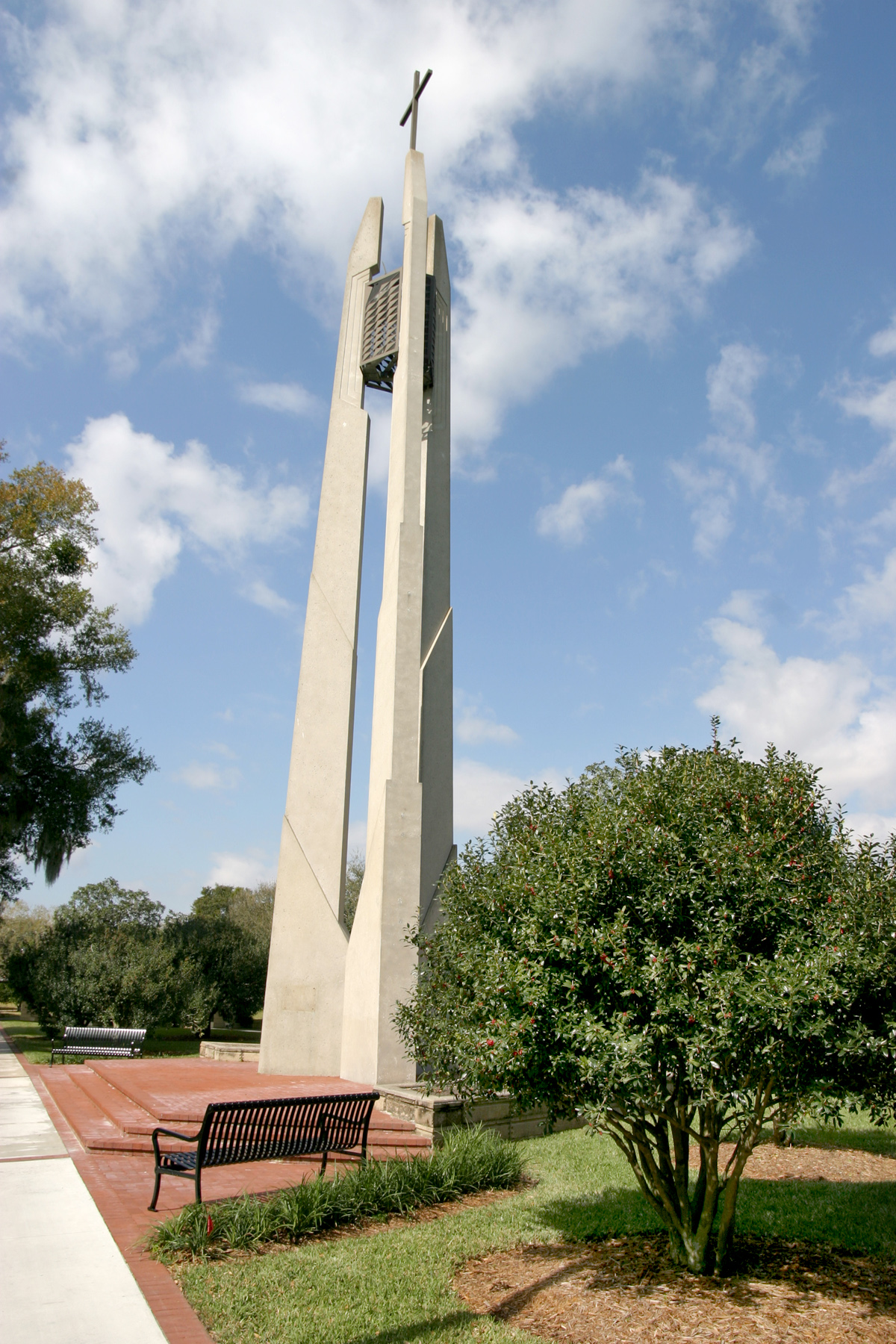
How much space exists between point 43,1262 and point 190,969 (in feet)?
60.9

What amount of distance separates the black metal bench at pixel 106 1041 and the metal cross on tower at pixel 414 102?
62.0 feet

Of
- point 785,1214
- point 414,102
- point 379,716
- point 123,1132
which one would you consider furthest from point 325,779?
point 414,102

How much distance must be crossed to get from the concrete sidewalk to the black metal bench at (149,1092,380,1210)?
68 centimetres

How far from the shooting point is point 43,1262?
539 centimetres

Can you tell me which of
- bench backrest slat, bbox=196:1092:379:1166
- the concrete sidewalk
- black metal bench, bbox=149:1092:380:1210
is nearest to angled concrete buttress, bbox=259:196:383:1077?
the concrete sidewalk

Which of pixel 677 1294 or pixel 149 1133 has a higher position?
pixel 149 1133

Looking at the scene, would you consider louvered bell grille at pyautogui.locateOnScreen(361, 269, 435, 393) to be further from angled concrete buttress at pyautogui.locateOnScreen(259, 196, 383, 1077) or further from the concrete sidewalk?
the concrete sidewalk

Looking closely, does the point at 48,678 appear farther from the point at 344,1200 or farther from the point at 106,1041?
the point at 344,1200

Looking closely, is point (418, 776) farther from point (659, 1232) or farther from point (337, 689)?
point (659, 1232)

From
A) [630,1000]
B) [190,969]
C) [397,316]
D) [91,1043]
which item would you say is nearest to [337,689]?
[397,316]

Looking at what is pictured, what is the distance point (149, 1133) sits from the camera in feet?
28.9

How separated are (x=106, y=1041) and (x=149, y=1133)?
912 cm

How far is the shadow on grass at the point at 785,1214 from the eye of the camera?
6426mm

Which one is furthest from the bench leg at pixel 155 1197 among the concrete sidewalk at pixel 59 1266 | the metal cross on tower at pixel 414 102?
the metal cross on tower at pixel 414 102
